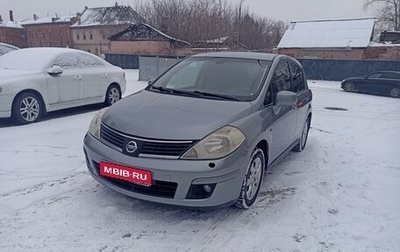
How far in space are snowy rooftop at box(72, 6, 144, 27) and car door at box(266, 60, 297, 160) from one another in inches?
1499

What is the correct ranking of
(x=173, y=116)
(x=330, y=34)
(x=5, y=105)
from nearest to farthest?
(x=173, y=116)
(x=5, y=105)
(x=330, y=34)

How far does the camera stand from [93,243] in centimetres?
249

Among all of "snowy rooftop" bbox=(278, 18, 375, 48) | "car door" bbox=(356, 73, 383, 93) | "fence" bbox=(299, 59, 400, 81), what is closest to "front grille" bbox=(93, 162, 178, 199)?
"car door" bbox=(356, 73, 383, 93)

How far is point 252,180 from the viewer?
122 inches

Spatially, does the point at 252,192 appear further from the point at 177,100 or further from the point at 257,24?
the point at 257,24

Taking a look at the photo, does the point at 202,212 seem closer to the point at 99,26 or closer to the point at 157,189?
the point at 157,189

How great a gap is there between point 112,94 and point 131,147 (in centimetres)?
544

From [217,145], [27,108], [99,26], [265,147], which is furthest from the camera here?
[99,26]

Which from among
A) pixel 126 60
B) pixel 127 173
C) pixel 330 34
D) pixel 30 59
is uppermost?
pixel 330 34

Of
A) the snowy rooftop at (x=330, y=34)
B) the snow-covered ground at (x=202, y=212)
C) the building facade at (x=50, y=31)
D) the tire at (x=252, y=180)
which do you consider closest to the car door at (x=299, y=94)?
the snow-covered ground at (x=202, y=212)

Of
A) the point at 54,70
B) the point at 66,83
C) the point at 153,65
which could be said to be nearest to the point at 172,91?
the point at 54,70

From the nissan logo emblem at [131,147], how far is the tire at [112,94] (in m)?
5.28

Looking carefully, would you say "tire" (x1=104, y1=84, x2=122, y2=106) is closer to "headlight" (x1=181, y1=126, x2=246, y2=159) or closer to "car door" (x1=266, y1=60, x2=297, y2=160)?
"car door" (x1=266, y1=60, x2=297, y2=160)

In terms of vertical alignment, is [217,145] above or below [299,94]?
below
